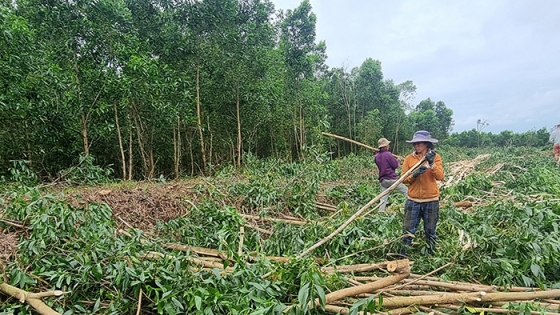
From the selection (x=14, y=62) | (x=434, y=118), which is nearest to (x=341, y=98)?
(x=434, y=118)

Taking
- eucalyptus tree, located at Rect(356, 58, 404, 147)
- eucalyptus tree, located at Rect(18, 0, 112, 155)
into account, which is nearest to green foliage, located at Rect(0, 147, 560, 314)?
eucalyptus tree, located at Rect(18, 0, 112, 155)

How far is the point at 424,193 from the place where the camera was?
11.0ft

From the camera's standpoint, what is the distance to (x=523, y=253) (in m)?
2.71

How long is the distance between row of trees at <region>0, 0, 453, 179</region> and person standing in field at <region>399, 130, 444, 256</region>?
2.32m

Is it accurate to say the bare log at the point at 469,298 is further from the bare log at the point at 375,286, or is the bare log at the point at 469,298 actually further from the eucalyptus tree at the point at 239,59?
the eucalyptus tree at the point at 239,59

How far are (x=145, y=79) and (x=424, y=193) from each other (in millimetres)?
6939

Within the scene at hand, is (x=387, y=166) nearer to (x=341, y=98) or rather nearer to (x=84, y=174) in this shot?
(x=84, y=174)

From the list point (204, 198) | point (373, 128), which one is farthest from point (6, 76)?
point (373, 128)

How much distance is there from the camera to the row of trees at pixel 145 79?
6602 mm

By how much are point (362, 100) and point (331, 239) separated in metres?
18.5

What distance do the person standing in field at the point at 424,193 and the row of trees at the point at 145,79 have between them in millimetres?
2324

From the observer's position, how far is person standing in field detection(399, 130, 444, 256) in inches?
131

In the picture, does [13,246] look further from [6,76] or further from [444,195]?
[444,195]

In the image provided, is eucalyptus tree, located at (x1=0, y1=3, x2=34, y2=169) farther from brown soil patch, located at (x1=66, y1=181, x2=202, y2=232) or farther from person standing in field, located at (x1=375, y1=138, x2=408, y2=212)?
person standing in field, located at (x1=375, y1=138, x2=408, y2=212)
